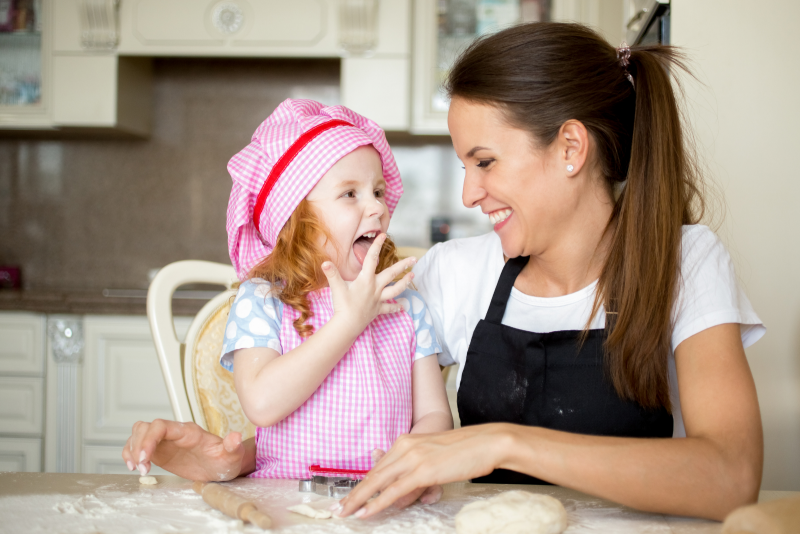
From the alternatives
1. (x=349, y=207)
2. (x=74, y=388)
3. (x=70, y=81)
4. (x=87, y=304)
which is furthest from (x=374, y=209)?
(x=70, y=81)

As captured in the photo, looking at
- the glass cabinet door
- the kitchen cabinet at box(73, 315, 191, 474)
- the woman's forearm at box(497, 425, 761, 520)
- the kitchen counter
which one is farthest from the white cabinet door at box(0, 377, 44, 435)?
the woman's forearm at box(497, 425, 761, 520)

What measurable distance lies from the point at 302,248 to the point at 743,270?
1.19m

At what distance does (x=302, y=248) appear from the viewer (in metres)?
1.11

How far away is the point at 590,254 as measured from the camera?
4.06 feet

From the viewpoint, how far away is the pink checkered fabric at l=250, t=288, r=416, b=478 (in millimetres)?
1048

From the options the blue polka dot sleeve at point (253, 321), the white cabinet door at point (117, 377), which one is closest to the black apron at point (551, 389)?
the blue polka dot sleeve at point (253, 321)

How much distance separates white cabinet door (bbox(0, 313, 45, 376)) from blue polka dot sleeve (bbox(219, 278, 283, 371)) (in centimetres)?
174

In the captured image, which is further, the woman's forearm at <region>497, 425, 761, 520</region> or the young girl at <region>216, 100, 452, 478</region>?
the young girl at <region>216, 100, 452, 478</region>

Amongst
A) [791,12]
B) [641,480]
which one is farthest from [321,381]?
[791,12]

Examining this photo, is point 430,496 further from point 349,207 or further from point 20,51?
point 20,51

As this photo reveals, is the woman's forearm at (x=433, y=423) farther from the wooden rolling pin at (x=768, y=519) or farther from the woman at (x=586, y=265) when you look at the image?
the wooden rolling pin at (x=768, y=519)

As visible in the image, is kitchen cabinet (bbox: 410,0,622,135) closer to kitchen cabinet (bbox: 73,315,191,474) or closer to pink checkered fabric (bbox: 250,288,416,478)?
kitchen cabinet (bbox: 73,315,191,474)

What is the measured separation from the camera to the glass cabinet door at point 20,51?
2873mm

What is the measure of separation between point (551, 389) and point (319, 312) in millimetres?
412
